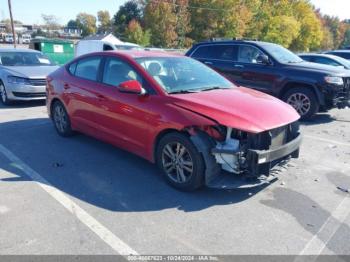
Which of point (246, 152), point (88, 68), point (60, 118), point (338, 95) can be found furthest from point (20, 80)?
point (338, 95)

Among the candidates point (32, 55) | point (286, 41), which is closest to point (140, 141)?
point (32, 55)

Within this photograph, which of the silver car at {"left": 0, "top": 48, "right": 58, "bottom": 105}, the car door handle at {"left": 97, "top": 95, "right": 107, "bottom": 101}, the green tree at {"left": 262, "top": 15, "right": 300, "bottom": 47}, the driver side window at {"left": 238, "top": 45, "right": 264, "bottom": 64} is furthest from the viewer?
the green tree at {"left": 262, "top": 15, "right": 300, "bottom": 47}

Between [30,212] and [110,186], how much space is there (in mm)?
995

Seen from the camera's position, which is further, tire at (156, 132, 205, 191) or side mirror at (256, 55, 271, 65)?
side mirror at (256, 55, 271, 65)

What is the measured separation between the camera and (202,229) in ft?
10.8

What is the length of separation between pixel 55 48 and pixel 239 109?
20.5 meters

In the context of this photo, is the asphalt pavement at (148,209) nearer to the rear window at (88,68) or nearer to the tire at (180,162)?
the tire at (180,162)

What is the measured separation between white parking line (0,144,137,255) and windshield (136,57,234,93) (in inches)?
71.3

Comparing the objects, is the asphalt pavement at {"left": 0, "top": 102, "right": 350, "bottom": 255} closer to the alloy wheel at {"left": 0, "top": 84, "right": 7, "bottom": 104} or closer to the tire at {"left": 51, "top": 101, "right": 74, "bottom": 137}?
the tire at {"left": 51, "top": 101, "right": 74, "bottom": 137}

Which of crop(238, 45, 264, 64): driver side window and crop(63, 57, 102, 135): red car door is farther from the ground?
crop(238, 45, 264, 64): driver side window

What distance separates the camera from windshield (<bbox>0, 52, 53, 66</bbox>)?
10023mm

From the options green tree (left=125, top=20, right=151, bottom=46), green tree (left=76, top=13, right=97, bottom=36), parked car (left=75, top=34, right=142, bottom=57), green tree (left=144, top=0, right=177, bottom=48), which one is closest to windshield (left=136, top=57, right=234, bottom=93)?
parked car (left=75, top=34, right=142, bottom=57)

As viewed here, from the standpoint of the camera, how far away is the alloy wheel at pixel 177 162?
155 inches

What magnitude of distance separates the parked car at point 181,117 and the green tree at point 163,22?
46.6 meters
